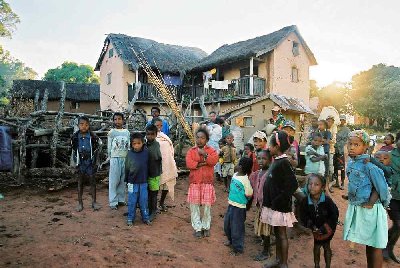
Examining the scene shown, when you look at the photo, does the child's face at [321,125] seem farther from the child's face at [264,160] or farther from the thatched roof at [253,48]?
the thatched roof at [253,48]

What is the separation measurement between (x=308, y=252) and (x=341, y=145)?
4.78 metres

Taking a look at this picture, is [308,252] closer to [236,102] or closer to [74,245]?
[74,245]

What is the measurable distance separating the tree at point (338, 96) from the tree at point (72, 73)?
3207 cm

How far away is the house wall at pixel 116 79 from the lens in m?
21.0

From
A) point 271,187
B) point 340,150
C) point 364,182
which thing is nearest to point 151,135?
point 271,187

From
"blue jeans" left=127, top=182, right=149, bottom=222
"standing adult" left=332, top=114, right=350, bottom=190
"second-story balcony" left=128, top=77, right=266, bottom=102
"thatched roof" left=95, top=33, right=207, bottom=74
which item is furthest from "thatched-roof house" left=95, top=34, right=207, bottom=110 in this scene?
"blue jeans" left=127, top=182, right=149, bottom=222

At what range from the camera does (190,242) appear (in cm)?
445

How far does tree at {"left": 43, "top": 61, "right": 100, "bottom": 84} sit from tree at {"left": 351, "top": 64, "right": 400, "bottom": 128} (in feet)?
116

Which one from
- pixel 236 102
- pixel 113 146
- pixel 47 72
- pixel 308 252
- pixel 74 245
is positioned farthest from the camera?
pixel 47 72

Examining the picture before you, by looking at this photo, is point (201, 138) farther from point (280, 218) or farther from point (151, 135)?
point (280, 218)

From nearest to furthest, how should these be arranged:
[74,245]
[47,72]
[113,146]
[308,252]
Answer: [74,245] → [308,252] → [113,146] → [47,72]

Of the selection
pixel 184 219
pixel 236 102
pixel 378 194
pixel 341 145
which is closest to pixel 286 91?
pixel 236 102

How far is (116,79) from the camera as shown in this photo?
866 inches

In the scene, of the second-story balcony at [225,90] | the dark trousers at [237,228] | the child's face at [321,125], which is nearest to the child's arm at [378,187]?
the dark trousers at [237,228]
